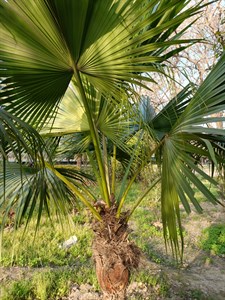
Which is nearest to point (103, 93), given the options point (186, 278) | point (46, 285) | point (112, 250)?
point (112, 250)

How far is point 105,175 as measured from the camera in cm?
207

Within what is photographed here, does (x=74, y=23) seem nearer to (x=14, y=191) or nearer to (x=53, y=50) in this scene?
(x=53, y=50)

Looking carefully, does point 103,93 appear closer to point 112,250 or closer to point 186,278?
point 112,250

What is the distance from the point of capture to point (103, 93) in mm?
1824

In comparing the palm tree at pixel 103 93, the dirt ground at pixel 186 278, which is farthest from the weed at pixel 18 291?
the palm tree at pixel 103 93

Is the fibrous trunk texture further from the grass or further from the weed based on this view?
the weed

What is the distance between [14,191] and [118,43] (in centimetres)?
123

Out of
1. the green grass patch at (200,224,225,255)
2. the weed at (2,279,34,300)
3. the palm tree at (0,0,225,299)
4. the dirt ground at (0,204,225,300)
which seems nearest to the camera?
the palm tree at (0,0,225,299)

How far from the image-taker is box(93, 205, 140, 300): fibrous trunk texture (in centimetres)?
204

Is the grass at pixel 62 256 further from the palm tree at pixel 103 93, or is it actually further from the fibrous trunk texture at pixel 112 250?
the palm tree at pixel 103 93

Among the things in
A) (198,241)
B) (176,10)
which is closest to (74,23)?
(176,10)

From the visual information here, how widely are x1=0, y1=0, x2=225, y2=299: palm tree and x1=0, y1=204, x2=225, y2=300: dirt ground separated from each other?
1146mm

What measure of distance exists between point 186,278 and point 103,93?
292cm

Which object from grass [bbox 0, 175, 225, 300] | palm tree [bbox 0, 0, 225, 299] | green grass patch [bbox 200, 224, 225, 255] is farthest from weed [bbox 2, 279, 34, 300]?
green grass patch [bbox 200, 224, 225, 255]
